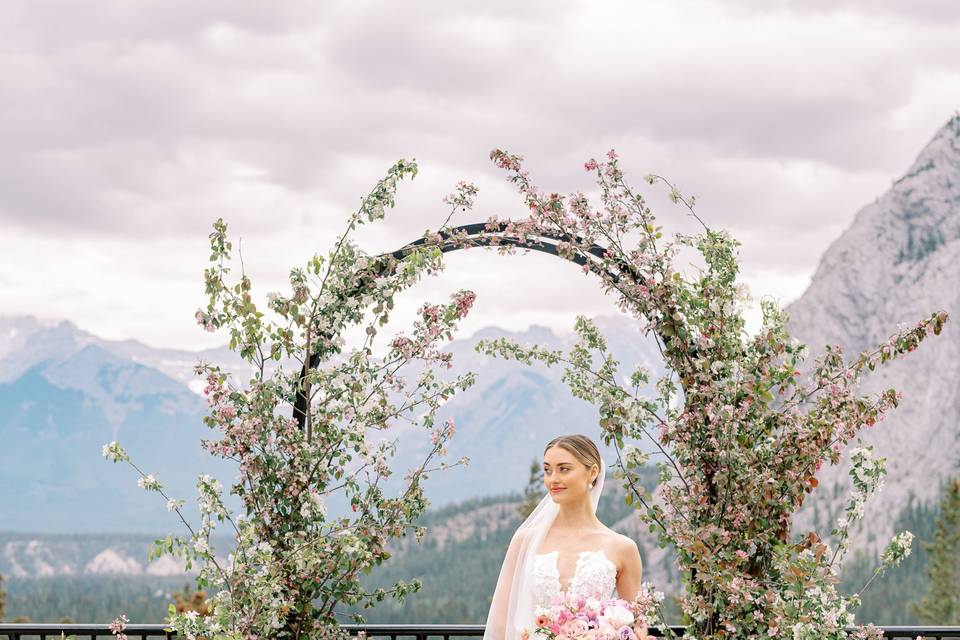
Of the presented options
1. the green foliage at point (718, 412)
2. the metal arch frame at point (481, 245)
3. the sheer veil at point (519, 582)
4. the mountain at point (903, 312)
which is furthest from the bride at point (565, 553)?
the mountain at point (903, 312)

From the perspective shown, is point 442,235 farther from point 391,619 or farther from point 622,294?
point 391,619

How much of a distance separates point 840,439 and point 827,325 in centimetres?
12521

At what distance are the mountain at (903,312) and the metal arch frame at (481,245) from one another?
92.0 m

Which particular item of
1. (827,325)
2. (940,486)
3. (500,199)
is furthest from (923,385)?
(500,199)

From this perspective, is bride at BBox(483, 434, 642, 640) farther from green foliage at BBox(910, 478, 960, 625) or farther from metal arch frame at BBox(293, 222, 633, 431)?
green foliage at BBox(910, 478, 960, 625)

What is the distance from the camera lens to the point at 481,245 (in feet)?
18.9

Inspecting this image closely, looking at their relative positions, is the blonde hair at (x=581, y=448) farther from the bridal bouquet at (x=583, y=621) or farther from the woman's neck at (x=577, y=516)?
the bridal bouquet at (x=583, y=621)

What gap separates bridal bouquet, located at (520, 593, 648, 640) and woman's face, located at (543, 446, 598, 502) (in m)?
0.76

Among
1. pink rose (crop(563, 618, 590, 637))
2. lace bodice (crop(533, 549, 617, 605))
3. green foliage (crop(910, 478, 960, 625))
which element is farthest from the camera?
green foliage (crop(910, 478, 960, 625))

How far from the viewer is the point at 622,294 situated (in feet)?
A: 18.5

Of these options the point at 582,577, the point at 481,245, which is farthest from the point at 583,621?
the point at 481,245

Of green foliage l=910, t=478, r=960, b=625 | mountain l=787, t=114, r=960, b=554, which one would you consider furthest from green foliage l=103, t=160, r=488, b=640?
mountain l=787, t=114, r=960, b=554

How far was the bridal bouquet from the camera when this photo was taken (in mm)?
4176

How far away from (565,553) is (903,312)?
11891cm
